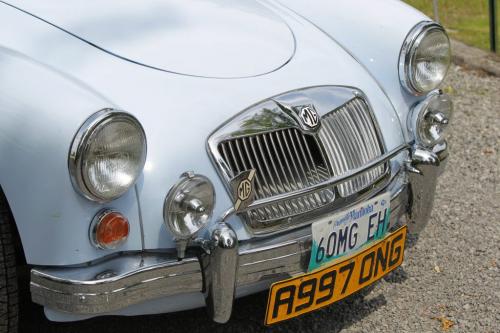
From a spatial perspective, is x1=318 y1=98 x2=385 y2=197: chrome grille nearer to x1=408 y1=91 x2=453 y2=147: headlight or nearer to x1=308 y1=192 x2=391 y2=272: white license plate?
x1=308 y1=192 x2=391 y2=272: white license plate

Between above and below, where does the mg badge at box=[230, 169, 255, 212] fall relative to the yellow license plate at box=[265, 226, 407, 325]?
above

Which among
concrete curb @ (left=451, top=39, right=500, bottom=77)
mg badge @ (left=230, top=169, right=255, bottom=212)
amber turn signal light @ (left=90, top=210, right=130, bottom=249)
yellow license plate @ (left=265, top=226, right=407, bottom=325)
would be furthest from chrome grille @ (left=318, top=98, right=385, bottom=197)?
concrete curb @ (left=451, top=39, right=500, bottom=77)

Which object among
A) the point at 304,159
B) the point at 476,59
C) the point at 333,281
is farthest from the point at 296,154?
the point at 476,59

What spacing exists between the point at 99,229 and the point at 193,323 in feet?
3.10

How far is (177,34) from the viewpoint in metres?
3.17

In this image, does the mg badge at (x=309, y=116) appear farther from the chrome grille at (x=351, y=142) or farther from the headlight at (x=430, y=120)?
the headlight at (x=430, y=120)

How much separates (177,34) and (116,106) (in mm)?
649

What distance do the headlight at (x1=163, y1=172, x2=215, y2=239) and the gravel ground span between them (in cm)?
81

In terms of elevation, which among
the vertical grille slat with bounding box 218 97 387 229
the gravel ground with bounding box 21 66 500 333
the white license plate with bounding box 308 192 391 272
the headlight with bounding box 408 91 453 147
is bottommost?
the gravel ground with bounding box 21 66 500 333

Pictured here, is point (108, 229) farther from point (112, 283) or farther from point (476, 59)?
point (476, 59)

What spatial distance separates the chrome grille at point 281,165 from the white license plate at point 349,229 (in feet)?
0.27

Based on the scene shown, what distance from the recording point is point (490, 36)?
6637 millimetres

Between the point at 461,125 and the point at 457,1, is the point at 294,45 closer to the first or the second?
the point at 461,125

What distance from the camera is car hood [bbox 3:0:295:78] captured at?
304 centimetres
